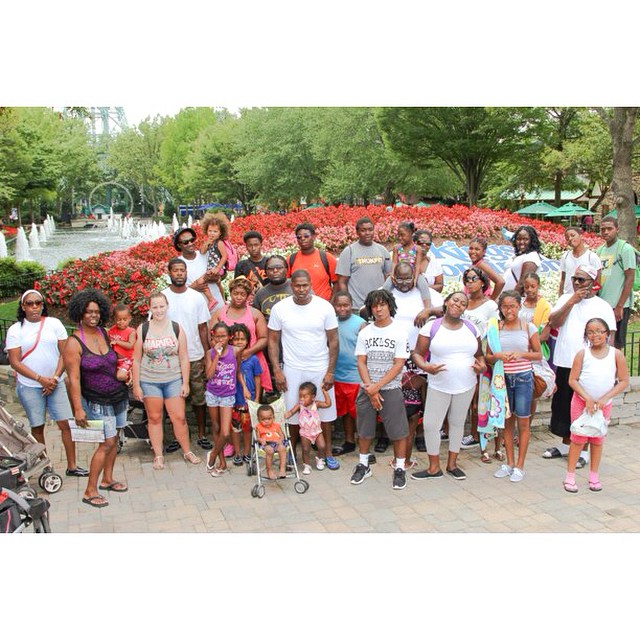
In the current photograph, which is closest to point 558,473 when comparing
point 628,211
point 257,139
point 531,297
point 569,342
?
point 569,342

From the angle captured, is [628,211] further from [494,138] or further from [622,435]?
[494,138]

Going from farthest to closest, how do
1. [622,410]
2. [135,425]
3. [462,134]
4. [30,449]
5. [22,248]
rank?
[462,134] < [22,248] < [622,410] < [135,425] < [30,449]

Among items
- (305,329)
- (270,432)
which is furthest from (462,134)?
Result: (270,432)

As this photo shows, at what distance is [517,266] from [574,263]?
589 mm

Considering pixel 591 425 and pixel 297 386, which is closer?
pixel 591 425

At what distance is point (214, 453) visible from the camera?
19.0 ft

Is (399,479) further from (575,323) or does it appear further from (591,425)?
(575,323)

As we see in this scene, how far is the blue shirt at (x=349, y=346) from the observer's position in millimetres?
5980

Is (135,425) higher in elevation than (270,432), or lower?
lower

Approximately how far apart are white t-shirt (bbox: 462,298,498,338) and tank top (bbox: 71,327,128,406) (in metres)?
3.01

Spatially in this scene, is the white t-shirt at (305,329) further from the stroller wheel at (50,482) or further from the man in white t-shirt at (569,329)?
the stroller wheel at (50,482)

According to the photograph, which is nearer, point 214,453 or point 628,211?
point 214,453

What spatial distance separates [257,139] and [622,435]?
101 feet

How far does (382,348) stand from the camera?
5.43 meters
